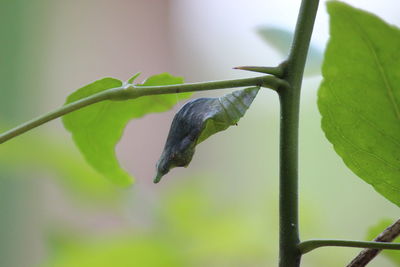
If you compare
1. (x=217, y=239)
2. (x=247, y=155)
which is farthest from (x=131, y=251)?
(x=247, y=155)

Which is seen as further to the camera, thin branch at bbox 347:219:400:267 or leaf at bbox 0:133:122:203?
leaf at bbox 0:133:122:203

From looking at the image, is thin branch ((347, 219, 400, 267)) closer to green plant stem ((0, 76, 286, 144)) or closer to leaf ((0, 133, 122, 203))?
green plant stem ((0, 76, 286, 144))

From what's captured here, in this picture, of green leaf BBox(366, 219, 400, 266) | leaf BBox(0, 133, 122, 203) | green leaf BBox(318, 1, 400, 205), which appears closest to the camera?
green leaf BBox(318, 1, 400, 205)

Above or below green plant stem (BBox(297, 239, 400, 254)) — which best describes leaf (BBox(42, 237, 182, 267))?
below

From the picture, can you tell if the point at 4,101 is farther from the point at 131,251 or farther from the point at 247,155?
the point at 131,251

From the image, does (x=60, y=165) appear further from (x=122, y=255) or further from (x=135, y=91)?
(x=135, y=91)

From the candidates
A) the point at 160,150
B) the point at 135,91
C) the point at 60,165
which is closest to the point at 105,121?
the point at 135,91

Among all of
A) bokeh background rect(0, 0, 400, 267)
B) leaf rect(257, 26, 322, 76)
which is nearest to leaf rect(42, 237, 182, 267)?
bokeh background rect(0, 0, 400, 267)
